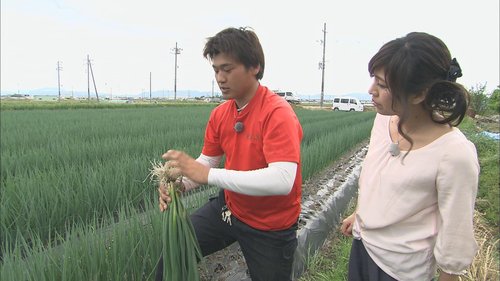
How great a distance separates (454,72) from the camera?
911 millimetres

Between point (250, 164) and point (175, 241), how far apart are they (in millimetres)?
357

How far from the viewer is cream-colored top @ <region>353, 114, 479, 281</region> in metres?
0.88

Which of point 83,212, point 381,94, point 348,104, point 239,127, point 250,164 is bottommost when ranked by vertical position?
point 83,212

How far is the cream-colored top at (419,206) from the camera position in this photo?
0.88m

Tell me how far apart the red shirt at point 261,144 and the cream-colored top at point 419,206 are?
26 cm

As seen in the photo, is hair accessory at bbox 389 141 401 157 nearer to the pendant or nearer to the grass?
the pendant

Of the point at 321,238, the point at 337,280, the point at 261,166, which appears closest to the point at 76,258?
the point at 261,166

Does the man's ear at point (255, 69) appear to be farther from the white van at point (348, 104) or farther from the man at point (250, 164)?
the white van at point (348, 104)

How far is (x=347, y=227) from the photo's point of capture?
1378mm

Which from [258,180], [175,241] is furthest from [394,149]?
[175,241]

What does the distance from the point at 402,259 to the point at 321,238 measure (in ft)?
5.39

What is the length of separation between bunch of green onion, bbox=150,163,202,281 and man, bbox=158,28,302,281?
0.04 metres

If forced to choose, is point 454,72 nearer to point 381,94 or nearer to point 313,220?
point 381,94

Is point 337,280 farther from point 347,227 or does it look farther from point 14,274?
point 14,274
